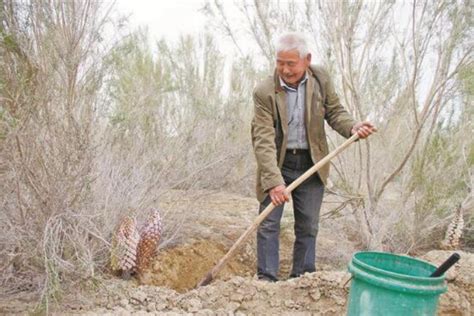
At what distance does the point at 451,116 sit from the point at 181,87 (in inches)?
146

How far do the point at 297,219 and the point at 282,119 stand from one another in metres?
0.79

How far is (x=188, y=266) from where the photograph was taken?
173 inches

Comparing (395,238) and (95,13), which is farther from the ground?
(95,13)

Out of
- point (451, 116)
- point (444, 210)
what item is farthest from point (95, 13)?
point (444, 210)

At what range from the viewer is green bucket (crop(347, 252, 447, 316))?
7.61 feet

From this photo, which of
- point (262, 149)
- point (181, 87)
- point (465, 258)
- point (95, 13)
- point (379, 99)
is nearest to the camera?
point (95, 13)

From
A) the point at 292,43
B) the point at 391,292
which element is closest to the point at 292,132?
the point at 292,43

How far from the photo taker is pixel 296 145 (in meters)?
3.66

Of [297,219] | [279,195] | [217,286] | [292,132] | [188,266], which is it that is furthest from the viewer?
[188,266]

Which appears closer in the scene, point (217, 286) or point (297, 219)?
point (217, 286)

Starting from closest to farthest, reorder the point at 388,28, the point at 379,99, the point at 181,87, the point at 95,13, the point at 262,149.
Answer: the point at 95,13
the point at 262,149
the point at 388,28
the point at 379,99
the point at 181,87

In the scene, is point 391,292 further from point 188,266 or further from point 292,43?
point 188,266

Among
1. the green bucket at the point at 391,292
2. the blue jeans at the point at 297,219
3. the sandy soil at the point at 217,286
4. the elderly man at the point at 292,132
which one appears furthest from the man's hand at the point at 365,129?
the green bucket at the point at 391,292

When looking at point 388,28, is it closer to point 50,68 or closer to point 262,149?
point 262,149
